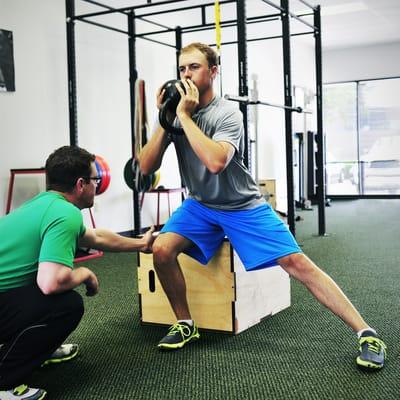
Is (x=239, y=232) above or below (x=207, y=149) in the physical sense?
below

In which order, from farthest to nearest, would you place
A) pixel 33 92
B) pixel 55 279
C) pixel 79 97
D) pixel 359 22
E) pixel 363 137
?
pixel 363 137 < pixel 359 22 < pixel 79 97 < pixel 33 92 < pixel 55 279

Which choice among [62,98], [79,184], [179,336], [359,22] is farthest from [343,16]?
[79,184]

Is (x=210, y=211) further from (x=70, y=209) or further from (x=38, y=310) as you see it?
(x=38, y=310)

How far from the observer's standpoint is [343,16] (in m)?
8.02

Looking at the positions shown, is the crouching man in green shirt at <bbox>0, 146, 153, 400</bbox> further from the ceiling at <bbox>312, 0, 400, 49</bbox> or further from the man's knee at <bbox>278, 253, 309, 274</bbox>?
the ceiling at <bbox>312, 0, 400, 49</bbox>

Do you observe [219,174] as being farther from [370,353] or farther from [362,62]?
[362,62]

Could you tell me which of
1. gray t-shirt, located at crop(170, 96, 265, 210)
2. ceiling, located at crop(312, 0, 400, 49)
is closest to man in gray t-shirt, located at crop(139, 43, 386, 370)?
gray t-shirt, located at crop(170, 96, 265, 210)

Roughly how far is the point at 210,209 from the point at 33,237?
0.82 m

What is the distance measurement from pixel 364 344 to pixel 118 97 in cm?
429

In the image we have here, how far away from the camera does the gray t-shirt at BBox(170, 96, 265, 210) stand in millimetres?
2295

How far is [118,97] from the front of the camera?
5.75 meters

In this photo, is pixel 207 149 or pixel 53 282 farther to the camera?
pixel 207 149

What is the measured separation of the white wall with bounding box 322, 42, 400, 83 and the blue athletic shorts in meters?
9.20

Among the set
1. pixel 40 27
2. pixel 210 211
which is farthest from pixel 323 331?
pixel 40 27
